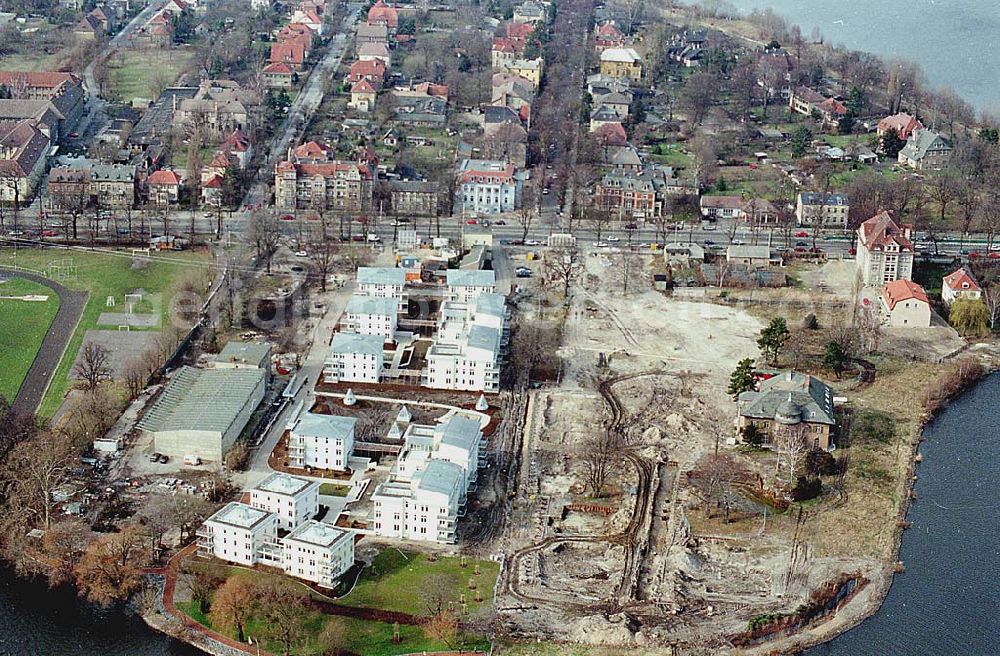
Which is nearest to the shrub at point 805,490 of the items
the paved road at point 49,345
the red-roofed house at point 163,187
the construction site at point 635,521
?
the construction site at point 635,521

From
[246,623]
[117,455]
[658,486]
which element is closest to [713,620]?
[658,486]

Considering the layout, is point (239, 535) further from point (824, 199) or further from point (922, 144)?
point (922, 144)

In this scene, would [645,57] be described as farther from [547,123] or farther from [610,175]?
[610,175]

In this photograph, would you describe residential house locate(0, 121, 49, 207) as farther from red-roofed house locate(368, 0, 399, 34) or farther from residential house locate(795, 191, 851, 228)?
residential house locate(795, 191, 851, 228)

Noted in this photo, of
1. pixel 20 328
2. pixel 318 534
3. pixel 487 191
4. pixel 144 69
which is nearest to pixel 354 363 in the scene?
pixel 318 534

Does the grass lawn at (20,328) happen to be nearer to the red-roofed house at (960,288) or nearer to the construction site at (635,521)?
the construction site at (635,521)

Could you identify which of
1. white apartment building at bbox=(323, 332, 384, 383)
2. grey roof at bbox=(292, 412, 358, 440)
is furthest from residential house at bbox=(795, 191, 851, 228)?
grey roof at bbox=(292, 412, 358, 440)

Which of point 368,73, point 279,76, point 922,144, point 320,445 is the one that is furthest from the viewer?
point 279,76
